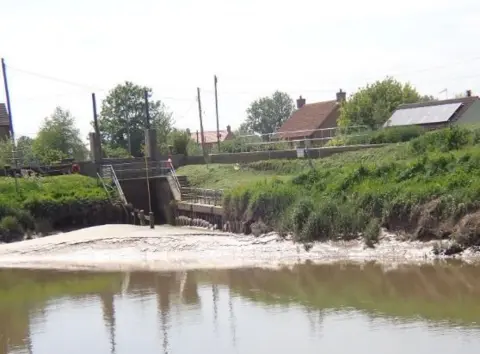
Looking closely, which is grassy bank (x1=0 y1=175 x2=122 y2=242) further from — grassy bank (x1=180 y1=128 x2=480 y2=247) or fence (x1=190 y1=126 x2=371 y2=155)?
fence (x1=190 y1=126 x2=371 y2=155)

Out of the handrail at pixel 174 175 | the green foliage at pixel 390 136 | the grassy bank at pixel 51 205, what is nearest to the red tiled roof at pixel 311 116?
the green foliage at pixel 390 136

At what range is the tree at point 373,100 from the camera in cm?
6594

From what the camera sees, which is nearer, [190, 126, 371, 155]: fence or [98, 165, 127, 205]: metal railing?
[98, 165, 127, 205]: metal railing

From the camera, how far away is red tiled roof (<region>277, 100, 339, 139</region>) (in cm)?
7750

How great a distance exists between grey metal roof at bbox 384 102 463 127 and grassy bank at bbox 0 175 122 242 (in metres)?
21.8

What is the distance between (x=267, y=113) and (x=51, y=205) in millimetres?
92505

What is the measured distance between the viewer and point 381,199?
2716 centimetres

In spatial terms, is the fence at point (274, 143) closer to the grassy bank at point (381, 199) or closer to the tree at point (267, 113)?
the grassy bank at point (381, 199)

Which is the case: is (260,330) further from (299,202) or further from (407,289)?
(299,202)

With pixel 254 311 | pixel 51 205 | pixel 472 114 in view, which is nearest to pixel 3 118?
pixel 51 205

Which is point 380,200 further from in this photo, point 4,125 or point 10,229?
point 4,125

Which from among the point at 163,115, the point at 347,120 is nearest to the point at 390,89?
the point at 347,120

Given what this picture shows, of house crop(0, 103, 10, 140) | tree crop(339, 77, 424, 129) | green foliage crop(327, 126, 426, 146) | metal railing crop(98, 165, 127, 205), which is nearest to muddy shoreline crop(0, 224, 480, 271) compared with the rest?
metal railing crop(98, 165, 127, 205)

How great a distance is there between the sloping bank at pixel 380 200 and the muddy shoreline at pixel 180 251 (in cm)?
54
